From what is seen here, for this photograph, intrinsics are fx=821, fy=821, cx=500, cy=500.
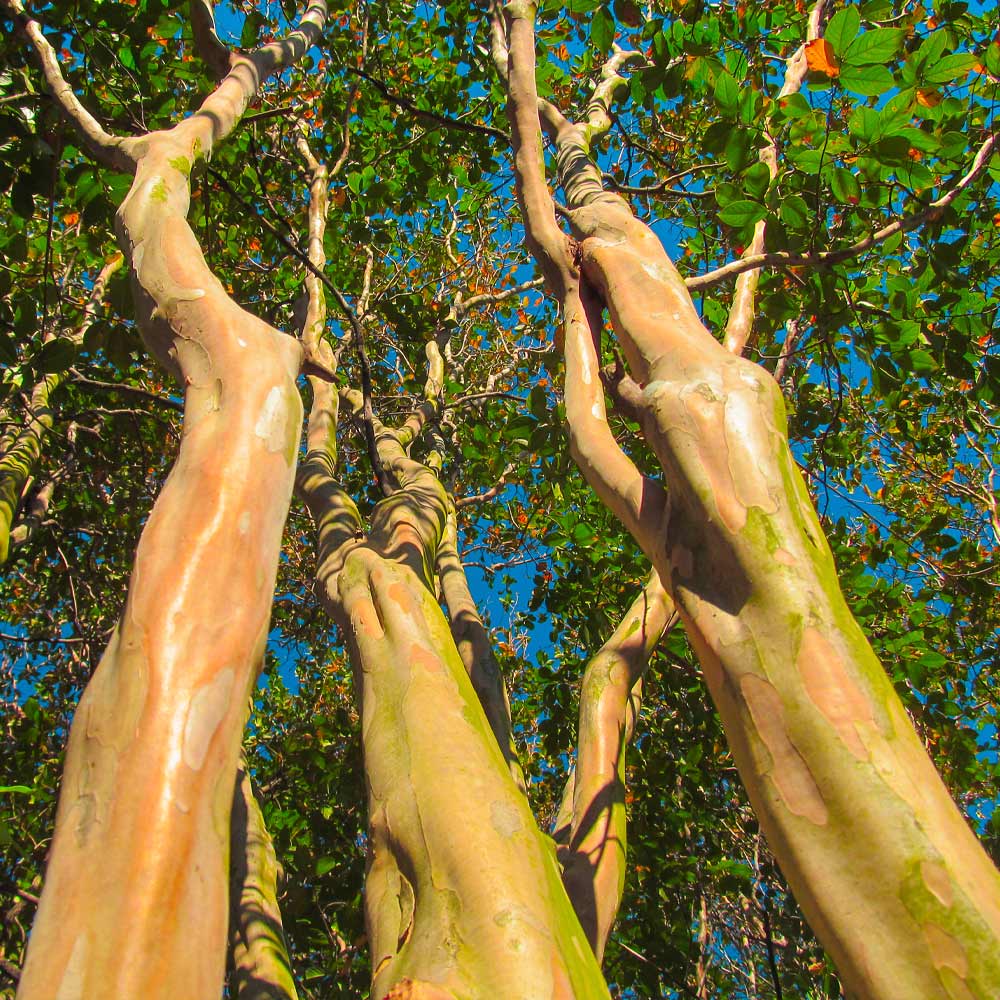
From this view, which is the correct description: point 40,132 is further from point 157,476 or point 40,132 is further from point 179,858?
point 179,858

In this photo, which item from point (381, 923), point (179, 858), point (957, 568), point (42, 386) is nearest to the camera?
point (179, 858)

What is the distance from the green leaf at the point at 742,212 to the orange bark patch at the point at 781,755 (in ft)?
7.23

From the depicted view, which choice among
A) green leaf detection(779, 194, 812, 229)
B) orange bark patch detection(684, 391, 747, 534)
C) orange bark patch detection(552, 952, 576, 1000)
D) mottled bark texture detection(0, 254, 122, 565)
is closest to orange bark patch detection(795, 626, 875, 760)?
orange bark patch detection(684, 391, 747, 534)

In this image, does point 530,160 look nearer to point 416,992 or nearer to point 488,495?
point 416,992

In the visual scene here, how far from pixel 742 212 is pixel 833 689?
2286 millimetres

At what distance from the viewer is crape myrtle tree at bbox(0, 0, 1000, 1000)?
47.8 inches

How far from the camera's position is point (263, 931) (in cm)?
312

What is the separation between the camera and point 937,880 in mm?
1123

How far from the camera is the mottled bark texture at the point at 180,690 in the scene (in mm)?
1002

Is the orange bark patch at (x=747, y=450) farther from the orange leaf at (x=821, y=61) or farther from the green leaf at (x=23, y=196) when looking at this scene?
the green leaf at (x=23, y=196)

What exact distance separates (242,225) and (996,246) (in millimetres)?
5498

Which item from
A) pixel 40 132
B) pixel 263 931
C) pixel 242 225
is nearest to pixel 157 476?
pixel 242 225

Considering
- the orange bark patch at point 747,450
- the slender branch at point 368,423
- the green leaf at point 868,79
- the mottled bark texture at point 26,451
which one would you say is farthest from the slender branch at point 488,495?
the orange bark patch at point 747,450

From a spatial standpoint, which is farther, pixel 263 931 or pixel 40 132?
pixel 40 132
